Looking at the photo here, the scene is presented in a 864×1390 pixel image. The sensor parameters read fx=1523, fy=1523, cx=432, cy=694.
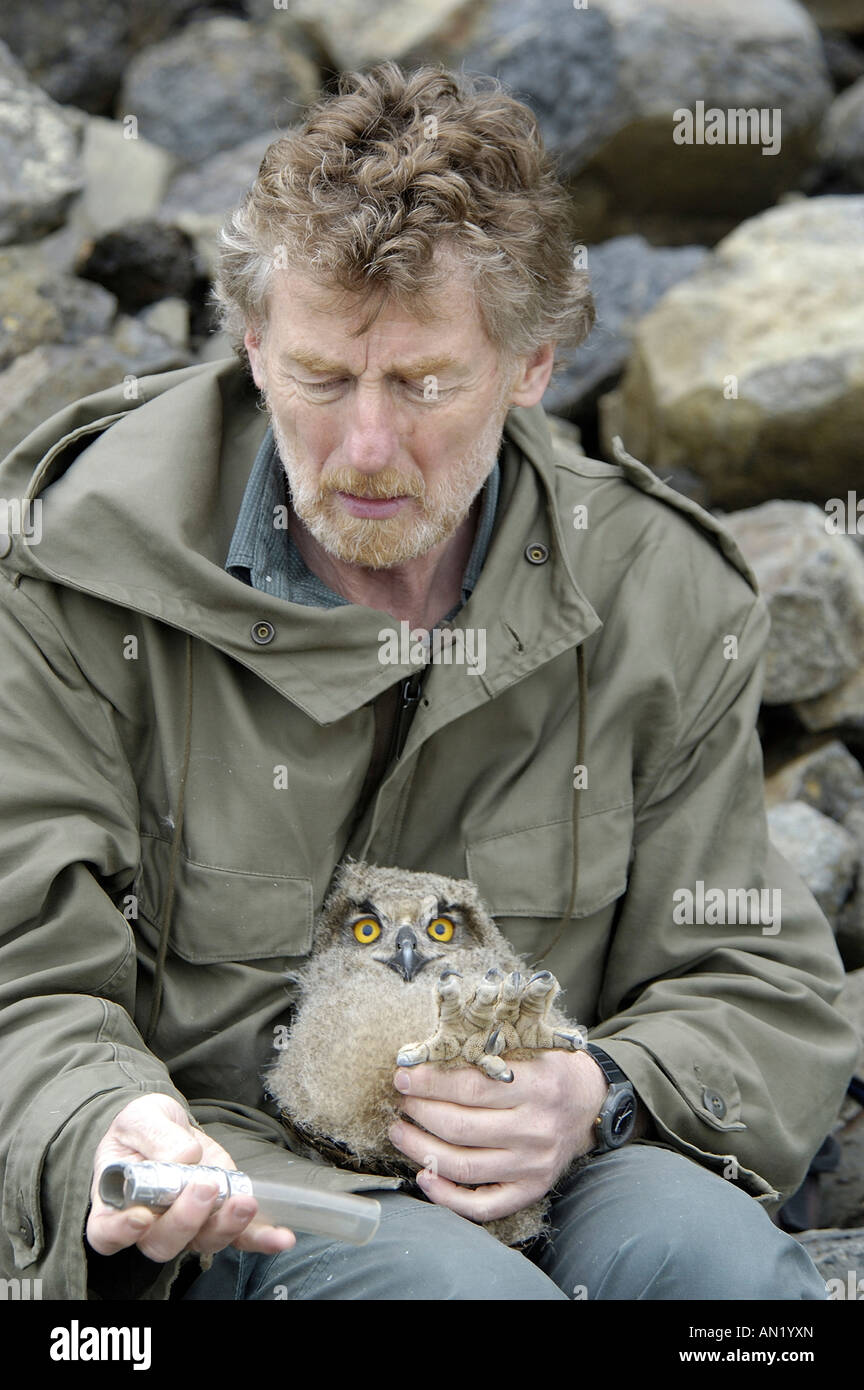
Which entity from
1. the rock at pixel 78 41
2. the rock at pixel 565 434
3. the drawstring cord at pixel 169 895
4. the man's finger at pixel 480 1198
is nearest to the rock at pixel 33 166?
the rock at pixel 78 41

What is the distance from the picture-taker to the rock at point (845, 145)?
27.5 ft

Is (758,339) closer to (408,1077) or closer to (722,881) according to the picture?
(722,881)

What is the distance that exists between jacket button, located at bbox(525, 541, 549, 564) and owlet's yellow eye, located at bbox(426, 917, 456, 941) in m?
0.83

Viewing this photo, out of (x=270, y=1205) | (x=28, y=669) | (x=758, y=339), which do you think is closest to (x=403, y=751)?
(x=28, y=669)

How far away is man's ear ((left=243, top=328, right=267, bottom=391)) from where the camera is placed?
3.30 meters

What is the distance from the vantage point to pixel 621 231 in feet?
26.6

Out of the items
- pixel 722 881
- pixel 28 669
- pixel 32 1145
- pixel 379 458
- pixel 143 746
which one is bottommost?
pixel 722 881

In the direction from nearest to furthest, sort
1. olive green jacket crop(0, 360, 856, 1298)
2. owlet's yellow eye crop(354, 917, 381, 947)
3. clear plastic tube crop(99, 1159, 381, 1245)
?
clear plastic tube crop(99, 1159, 381, 1245), olive green jacket crop(0, 360, 856, 1298), owlet's yellow eye crop(354, 917, 381, 947)

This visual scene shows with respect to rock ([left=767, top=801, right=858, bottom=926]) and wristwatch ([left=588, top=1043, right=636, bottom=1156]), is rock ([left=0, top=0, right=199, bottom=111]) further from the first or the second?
wristwatch ([left=588, top=1043, right=636, bottom=1156])

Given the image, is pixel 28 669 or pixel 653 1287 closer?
pixel 653 1287

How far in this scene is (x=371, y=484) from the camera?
3.15 meters

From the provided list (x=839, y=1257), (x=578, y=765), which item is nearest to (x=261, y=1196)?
(x=578, y=765)

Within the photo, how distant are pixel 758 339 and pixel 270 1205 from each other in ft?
15.4

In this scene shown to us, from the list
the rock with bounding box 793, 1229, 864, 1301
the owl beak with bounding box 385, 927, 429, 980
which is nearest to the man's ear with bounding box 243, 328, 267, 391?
the owl beak with bounding box 385, 927, 429, 980
